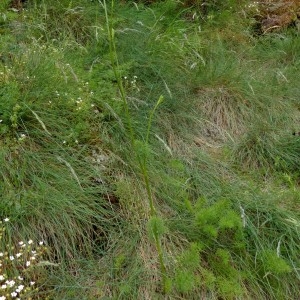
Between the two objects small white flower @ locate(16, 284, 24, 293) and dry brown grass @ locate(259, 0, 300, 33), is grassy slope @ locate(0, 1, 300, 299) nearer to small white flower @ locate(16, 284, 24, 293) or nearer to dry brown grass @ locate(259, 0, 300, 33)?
small white flower @ locate(16, 284, 24, 293)

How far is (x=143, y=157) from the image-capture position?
85.7 inches

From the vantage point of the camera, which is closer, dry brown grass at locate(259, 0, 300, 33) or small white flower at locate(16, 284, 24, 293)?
small white flower at locate(16, 284, 24, 293)

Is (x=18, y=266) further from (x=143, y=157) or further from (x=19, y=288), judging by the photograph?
(x=143, y=157)

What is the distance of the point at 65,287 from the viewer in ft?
7.39

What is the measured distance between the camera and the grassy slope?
241 centimetres

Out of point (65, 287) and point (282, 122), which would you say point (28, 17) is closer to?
point (282, 122)

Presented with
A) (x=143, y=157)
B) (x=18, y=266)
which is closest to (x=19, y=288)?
(x=18, y=266)

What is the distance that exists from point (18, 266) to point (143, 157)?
827 mm

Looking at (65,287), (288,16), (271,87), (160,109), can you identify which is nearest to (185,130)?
(160,109)

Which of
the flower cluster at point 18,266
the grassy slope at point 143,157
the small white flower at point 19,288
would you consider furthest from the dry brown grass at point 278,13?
the small white flower at point 19,288

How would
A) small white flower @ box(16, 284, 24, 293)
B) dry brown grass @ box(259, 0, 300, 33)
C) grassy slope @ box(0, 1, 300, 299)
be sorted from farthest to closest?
dry brown grass @ box(259, 0, 300, 33), grassy slope @ box(0, 1, 300, 299), small white flower @ box(16, 284, 24, 293)

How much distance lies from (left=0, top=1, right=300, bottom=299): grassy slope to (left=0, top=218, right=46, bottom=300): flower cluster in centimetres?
6

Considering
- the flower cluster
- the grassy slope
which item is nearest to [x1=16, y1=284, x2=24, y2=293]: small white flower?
the flower cluster

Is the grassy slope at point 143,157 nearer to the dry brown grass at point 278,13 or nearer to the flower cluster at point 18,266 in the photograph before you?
the flower cluster at point 18,266
